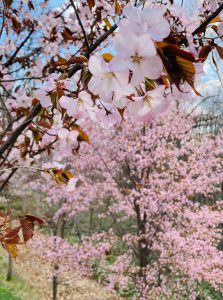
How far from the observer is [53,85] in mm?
1244

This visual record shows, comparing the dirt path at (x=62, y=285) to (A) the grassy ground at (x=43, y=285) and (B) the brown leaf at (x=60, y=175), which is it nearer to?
(A) the grassy ground at (x=43, y=285)

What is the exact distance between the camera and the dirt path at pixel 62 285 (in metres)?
11.7

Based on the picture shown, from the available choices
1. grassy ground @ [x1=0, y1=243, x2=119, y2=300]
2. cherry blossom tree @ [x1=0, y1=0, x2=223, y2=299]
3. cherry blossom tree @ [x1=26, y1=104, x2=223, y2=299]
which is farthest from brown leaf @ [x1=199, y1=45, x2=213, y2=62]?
grassy ground @ [x1=0, y1=243, x2=119, y2=300]

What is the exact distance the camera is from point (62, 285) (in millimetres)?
12555

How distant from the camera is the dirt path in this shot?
1173 centimetres

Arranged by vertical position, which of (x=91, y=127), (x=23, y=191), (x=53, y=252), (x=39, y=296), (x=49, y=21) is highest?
(x=23, y=191)

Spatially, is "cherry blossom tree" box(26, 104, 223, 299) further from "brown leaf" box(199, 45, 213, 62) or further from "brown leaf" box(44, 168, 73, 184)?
"brown leaf" box(199, 45, 213, 62)

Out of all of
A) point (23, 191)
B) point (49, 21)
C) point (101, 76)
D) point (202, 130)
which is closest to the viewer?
point (101, 76)

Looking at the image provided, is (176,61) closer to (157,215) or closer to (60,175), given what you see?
(60,175)

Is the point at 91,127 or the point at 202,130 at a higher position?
the point at 202,130

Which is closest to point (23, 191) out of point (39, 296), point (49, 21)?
point (39, 296)

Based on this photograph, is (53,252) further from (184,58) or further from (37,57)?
(184,58)

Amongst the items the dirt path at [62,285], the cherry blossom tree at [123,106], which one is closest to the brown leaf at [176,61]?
the cherry blossom tree at [123,106]

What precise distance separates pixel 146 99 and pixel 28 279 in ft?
42.0
